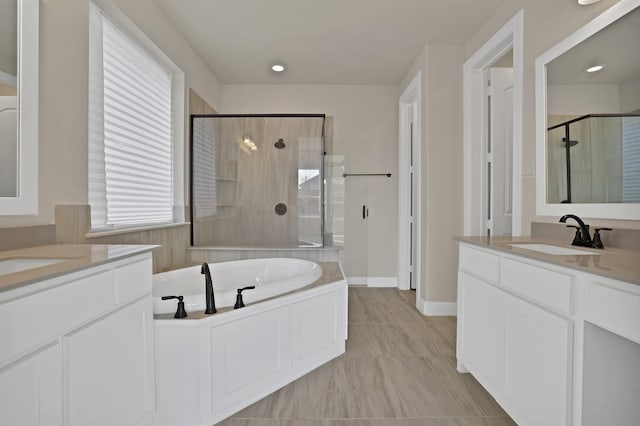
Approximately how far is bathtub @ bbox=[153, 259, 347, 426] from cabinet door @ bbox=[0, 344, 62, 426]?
618mm

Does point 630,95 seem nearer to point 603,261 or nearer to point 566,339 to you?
point 603,261

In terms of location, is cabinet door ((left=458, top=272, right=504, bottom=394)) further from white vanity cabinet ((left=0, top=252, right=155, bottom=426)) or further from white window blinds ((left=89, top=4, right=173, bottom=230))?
white window blinds ((left=89, top=4, right=173, bottom=230))

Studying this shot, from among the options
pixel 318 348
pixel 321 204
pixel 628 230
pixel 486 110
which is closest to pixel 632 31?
pixel 628 230

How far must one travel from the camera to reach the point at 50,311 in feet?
2.88

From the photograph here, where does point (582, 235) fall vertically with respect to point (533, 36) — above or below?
below

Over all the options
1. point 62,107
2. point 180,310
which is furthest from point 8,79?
point 180,310

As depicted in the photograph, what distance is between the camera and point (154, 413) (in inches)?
56.5

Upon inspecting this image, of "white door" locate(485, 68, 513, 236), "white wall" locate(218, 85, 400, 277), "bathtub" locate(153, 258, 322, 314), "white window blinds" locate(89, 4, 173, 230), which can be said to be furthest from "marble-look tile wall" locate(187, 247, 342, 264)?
"white door" locate(485, 68, 513, 236)

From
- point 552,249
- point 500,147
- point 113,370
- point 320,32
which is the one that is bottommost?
point 113,370

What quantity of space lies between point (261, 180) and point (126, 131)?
4.86ft

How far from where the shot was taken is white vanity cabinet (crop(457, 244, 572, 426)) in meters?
1.18

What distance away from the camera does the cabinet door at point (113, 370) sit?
38.0 inches

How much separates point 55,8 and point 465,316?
8.71ft

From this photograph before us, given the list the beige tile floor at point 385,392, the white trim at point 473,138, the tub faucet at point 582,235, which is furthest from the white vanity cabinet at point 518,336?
the white trim at point 473,138
